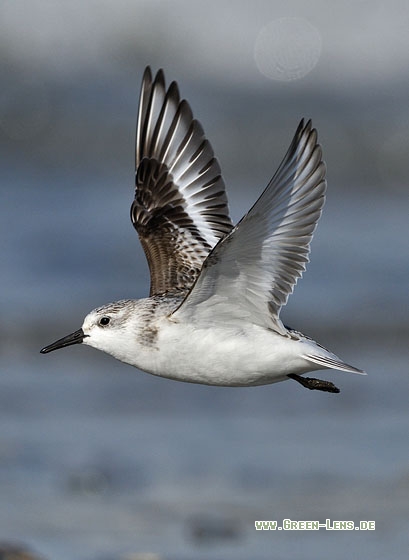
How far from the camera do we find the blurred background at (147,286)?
6371 millimetres

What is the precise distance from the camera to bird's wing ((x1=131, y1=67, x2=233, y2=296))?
586 centimetres

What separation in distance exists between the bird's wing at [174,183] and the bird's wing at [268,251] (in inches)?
44.6

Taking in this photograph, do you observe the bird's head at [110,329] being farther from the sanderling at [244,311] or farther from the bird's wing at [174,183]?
the bird's wing at [174,183]

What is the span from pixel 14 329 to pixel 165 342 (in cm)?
540

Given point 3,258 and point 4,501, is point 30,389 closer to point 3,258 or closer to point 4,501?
point 4,501

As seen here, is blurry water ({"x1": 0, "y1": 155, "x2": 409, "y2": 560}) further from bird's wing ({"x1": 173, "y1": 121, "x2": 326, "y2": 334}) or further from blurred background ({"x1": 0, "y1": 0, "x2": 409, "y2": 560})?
bird's wing ({"x1": 173, "y1": 121, "x2": 326, "y2": 334})

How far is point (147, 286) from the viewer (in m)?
10.9

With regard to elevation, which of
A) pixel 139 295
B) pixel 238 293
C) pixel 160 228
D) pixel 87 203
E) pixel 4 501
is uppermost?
pixel 87 203

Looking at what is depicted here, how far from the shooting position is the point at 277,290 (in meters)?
4.68

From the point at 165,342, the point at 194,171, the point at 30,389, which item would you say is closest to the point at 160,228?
the point at 194,171

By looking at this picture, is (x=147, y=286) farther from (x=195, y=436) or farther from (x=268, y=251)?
(x=268, y=251)

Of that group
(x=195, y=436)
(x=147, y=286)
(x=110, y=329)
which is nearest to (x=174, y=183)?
(x=110, y=329)

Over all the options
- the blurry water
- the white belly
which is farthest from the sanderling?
the blurry water

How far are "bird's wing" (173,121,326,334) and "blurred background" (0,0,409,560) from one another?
1683 mm
